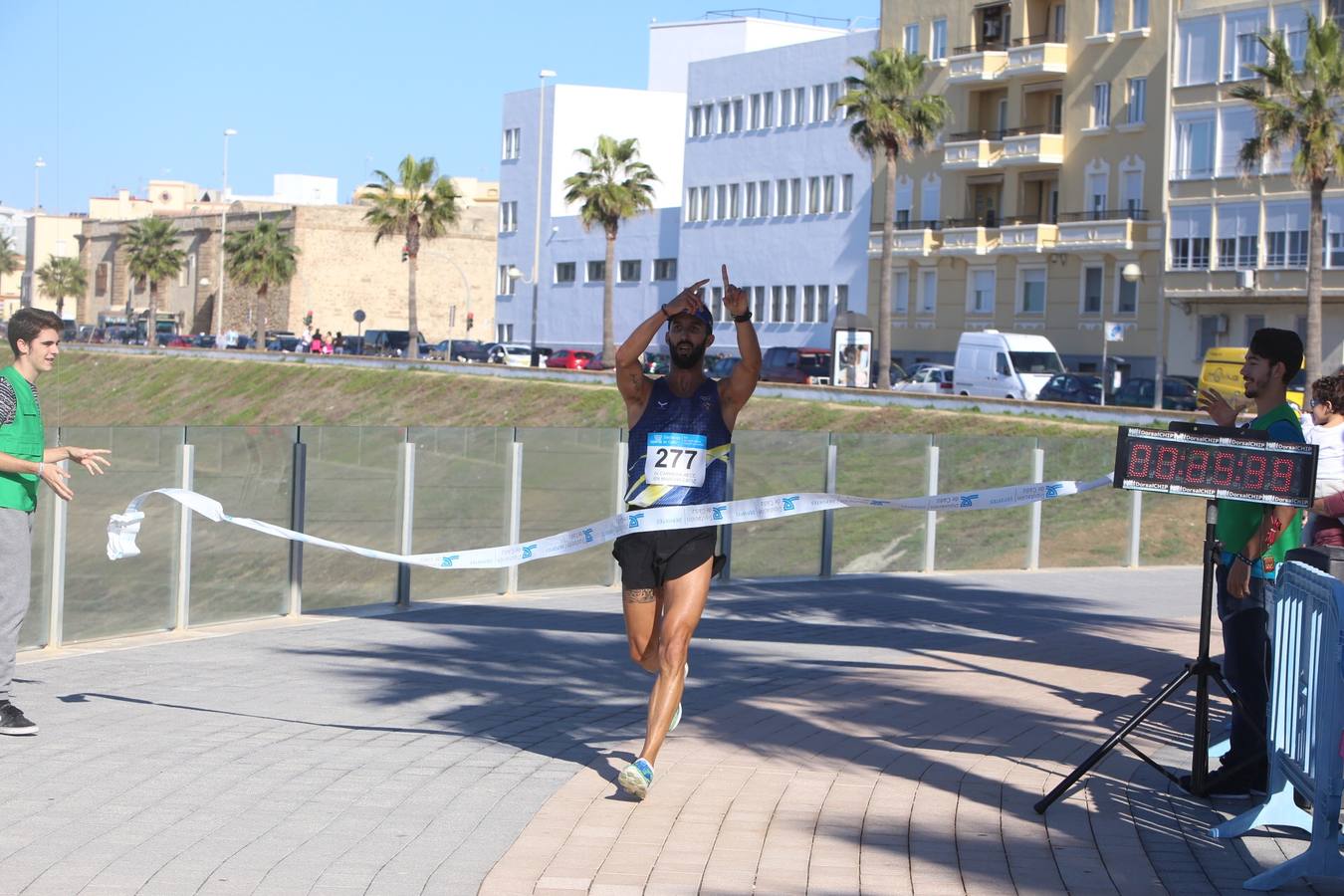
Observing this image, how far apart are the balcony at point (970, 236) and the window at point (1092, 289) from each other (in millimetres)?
4139

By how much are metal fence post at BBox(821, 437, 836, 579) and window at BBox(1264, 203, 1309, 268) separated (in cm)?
3949

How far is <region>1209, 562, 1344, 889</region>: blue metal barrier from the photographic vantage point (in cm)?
569

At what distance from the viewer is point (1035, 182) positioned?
63.3 m

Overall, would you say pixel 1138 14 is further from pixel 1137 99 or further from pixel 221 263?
pixel 221 263

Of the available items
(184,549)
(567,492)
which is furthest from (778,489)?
(184,549)

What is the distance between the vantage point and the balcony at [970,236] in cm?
6366

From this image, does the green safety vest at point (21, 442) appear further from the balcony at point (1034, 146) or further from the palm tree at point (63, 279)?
the palm tree at point (63, 279)

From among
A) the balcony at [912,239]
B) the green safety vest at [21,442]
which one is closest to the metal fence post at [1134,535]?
the green safety vest at [21,442]

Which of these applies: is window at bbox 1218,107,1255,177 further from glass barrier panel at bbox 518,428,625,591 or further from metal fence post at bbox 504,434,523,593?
metal fence post at bbox 504,434,523,593

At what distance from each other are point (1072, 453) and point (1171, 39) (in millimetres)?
41380

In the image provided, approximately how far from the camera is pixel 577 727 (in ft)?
27.8

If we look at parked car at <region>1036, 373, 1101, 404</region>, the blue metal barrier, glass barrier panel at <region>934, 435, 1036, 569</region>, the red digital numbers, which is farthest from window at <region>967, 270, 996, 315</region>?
the blue metal barrier

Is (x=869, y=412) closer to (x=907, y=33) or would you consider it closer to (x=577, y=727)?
(x=907, y=33)

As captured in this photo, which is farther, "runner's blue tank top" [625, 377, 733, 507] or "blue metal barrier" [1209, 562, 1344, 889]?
"runner's blue tank top" [625, 377, 733, 507]
